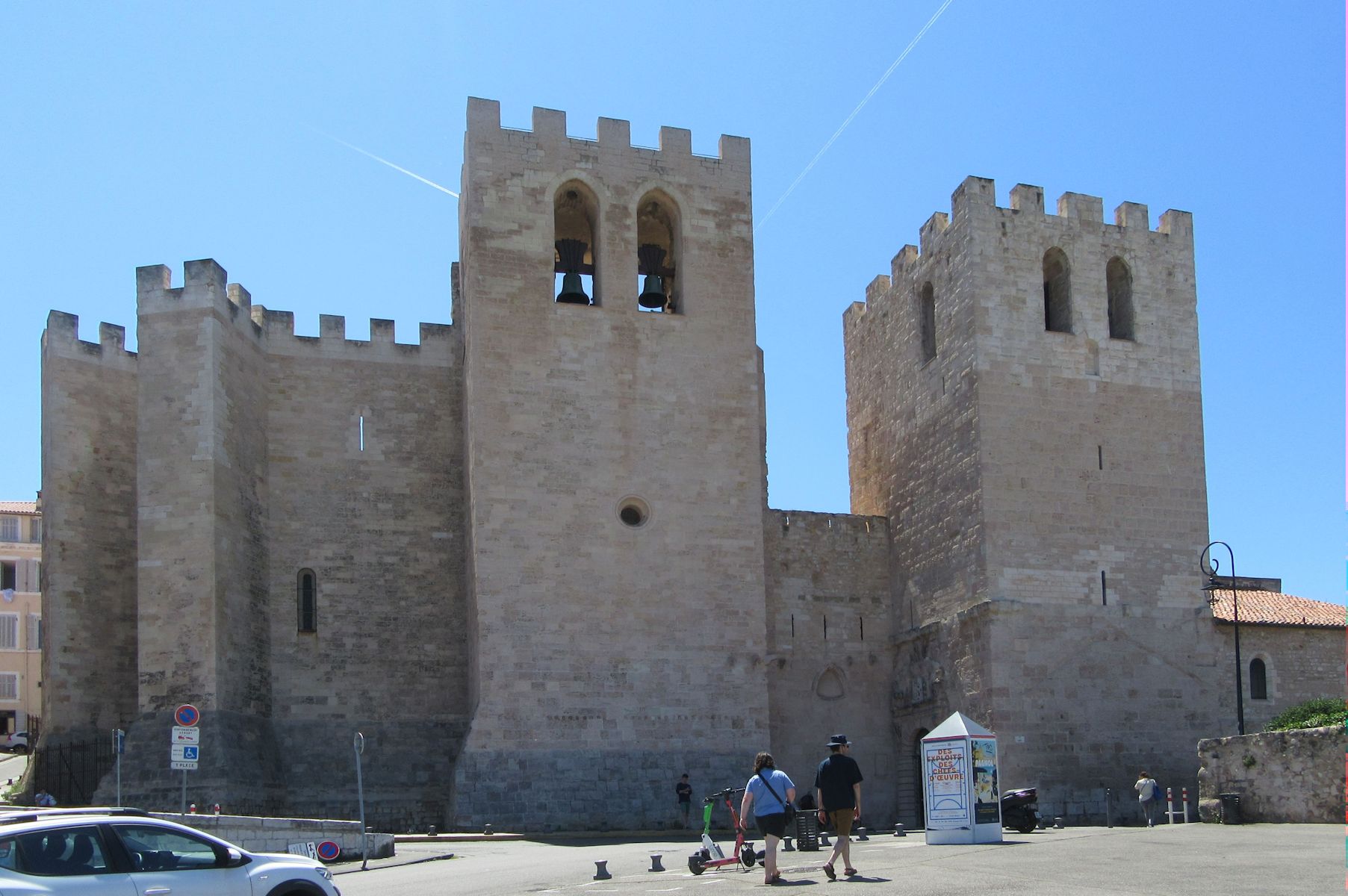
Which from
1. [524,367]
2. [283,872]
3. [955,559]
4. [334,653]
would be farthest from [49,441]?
[283,872]

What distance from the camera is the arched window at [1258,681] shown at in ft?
86.3

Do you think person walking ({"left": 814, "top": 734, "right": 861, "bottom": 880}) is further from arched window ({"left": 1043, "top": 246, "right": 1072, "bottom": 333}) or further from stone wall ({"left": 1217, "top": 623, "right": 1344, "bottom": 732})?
stone wall ({"left": 1217, "top": 623, "right": 1344, "bottom": 732})

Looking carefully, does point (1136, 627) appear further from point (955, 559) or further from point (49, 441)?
point (49, 441)

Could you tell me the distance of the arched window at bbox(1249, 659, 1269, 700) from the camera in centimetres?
2631

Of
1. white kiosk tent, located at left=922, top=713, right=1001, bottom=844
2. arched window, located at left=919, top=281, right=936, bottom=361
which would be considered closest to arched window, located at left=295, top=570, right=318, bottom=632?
arched window, located at left=919, top=281, right=936, bottom=361

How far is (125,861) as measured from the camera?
8.34m

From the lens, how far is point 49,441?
74.5 ft

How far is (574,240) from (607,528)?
506 centimetres

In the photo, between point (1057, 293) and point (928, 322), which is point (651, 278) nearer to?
point (928, 322)

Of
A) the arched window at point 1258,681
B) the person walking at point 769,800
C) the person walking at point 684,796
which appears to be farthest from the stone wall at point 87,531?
the arched window at point 1258,681

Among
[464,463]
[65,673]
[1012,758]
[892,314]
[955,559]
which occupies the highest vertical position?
[892,314]

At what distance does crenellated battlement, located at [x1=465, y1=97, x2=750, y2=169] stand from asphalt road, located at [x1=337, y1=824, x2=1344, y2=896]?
11.4m

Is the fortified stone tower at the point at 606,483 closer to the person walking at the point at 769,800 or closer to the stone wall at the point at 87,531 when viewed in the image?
the stone wall at the point at 87,531

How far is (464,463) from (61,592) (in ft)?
20.9
